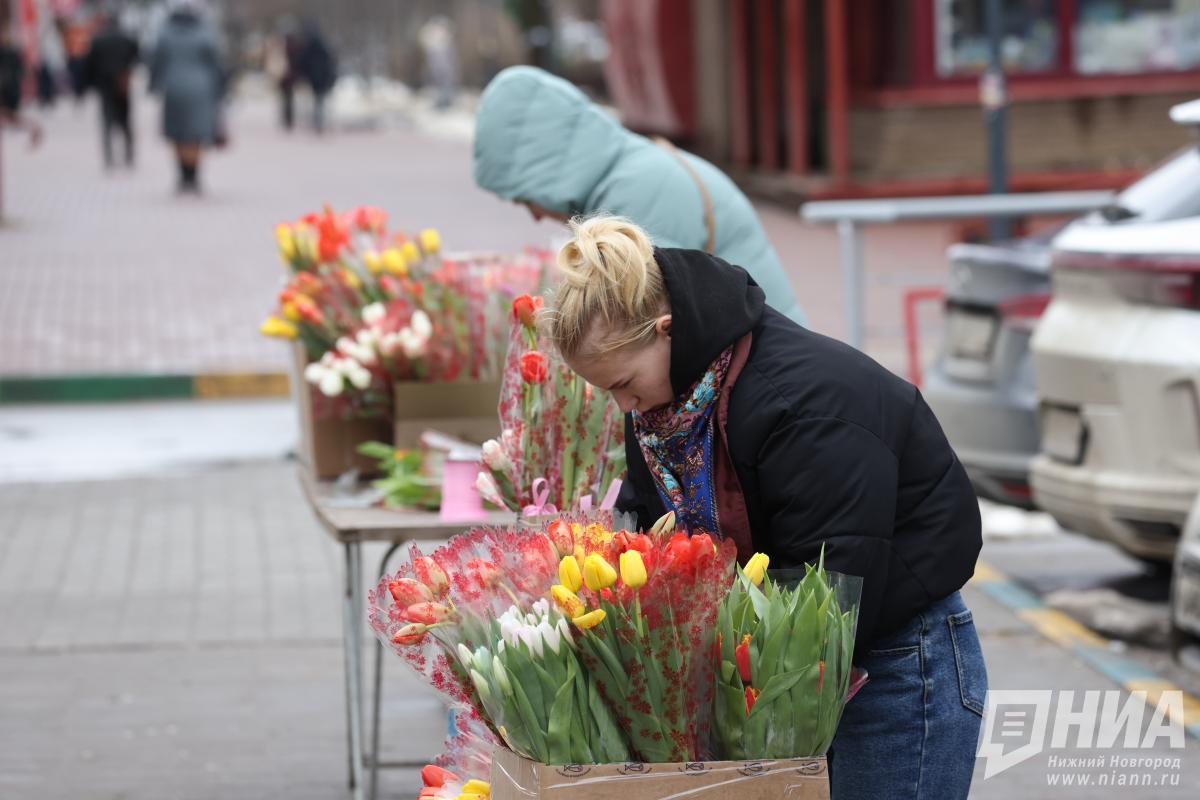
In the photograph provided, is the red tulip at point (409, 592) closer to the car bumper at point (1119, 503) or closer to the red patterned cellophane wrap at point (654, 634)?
the red patterned cellophane wrap at point (654, 634)

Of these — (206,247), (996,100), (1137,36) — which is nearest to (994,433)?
(996,100)

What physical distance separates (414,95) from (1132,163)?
33.7 meters

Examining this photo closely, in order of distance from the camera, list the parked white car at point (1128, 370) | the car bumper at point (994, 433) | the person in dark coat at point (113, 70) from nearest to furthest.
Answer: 1. the parked white car at point (1128, 370)
2. the car bumper at point (994, 433)
3. the person in dark coat at point (113, 70)

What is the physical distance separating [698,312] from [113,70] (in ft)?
73.9

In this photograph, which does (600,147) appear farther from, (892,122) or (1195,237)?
(892,122)

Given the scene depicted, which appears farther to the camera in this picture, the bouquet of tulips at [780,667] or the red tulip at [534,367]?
the red tulip at [534,367]

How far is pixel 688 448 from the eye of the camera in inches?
107

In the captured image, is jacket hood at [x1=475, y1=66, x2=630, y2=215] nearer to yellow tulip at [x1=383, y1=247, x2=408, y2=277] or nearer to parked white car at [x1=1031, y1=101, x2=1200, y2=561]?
yellow tulip at [x1=383, y1=247, x2=408, y2=277]

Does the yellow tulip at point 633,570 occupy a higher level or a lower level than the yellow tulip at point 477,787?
higher

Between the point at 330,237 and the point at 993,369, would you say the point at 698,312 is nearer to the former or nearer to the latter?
the point at 330,237

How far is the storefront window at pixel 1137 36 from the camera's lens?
17922mm

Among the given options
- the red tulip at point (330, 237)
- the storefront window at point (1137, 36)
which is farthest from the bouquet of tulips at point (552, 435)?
the storefront window at point (1137, 36)

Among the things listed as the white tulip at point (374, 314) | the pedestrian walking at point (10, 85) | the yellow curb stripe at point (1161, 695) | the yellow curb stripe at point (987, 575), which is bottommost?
the yellow curb stripe at point (987, 575)

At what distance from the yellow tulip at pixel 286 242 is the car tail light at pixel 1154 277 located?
266cm
